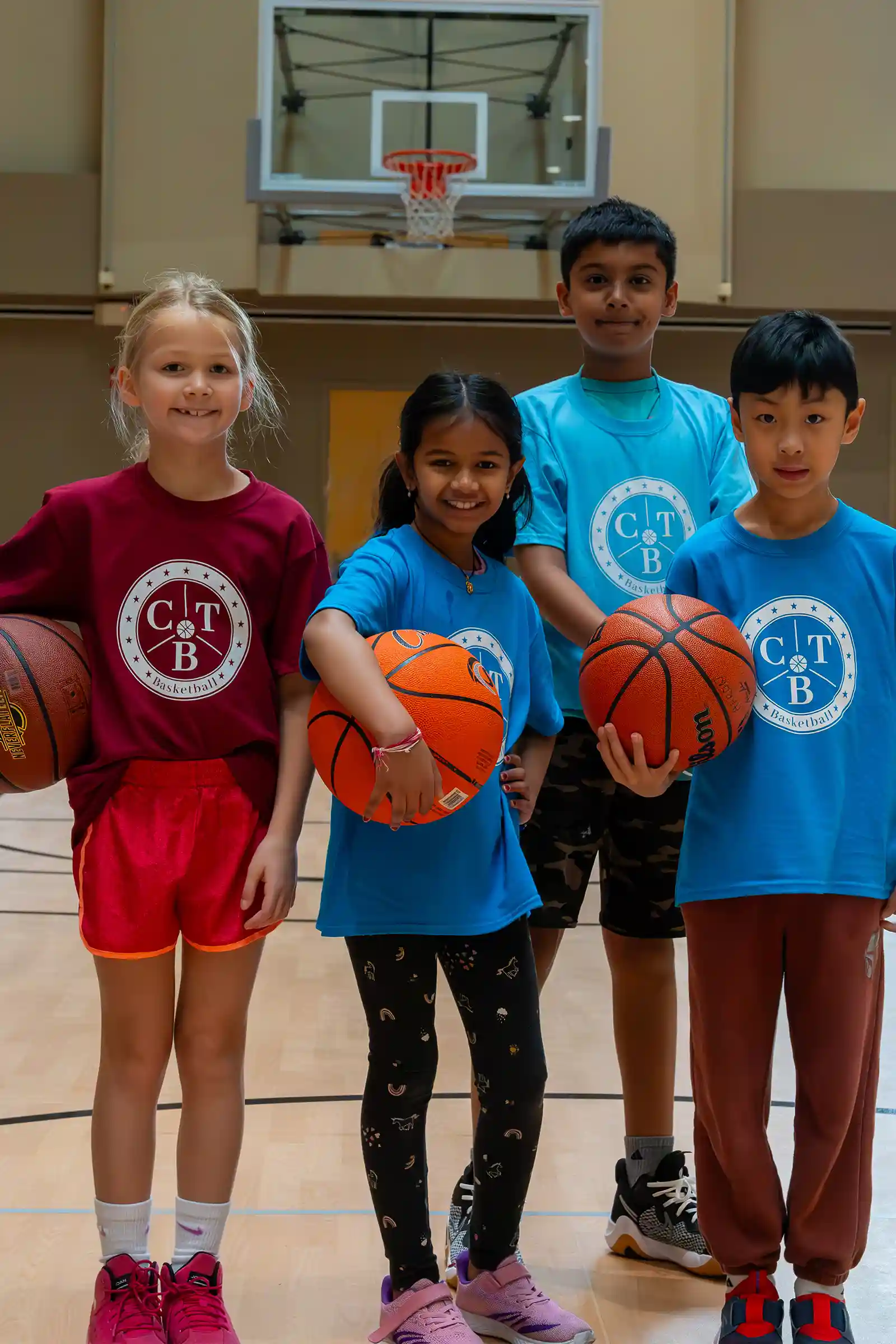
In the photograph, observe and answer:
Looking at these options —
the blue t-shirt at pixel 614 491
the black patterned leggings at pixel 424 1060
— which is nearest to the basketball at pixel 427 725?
the black patterned leggings at pixel 424 1060

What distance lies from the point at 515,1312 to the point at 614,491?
4.32 feet

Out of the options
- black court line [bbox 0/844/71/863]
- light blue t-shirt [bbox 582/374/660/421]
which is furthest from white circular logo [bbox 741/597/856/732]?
black court line [bbox 0/844/71/863]

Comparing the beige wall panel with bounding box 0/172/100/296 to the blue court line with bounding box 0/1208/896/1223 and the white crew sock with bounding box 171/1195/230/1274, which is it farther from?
the white crew sock with bounding box 171/1195/230/1274

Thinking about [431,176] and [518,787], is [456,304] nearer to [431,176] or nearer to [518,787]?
[431,176]

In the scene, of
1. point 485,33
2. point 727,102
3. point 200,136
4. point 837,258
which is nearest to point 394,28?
point 485,33

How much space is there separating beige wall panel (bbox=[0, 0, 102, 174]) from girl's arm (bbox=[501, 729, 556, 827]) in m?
9.86

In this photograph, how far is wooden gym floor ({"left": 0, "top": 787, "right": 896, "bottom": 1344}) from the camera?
7.11 ft

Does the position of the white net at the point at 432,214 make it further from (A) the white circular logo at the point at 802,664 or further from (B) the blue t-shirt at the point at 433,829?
(A) the white circular logo at the point at 802,664

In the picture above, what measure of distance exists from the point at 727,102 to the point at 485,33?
206 cm

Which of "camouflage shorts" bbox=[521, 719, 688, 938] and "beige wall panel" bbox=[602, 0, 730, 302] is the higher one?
"beige wall panel" bbox=[602, 0, 730, 302]

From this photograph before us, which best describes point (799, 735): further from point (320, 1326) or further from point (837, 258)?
point (837, 258)

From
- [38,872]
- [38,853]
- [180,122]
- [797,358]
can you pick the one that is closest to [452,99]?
[180,122]

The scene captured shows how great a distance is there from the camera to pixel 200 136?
10.3 metres

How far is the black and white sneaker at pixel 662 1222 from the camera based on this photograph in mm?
2324
